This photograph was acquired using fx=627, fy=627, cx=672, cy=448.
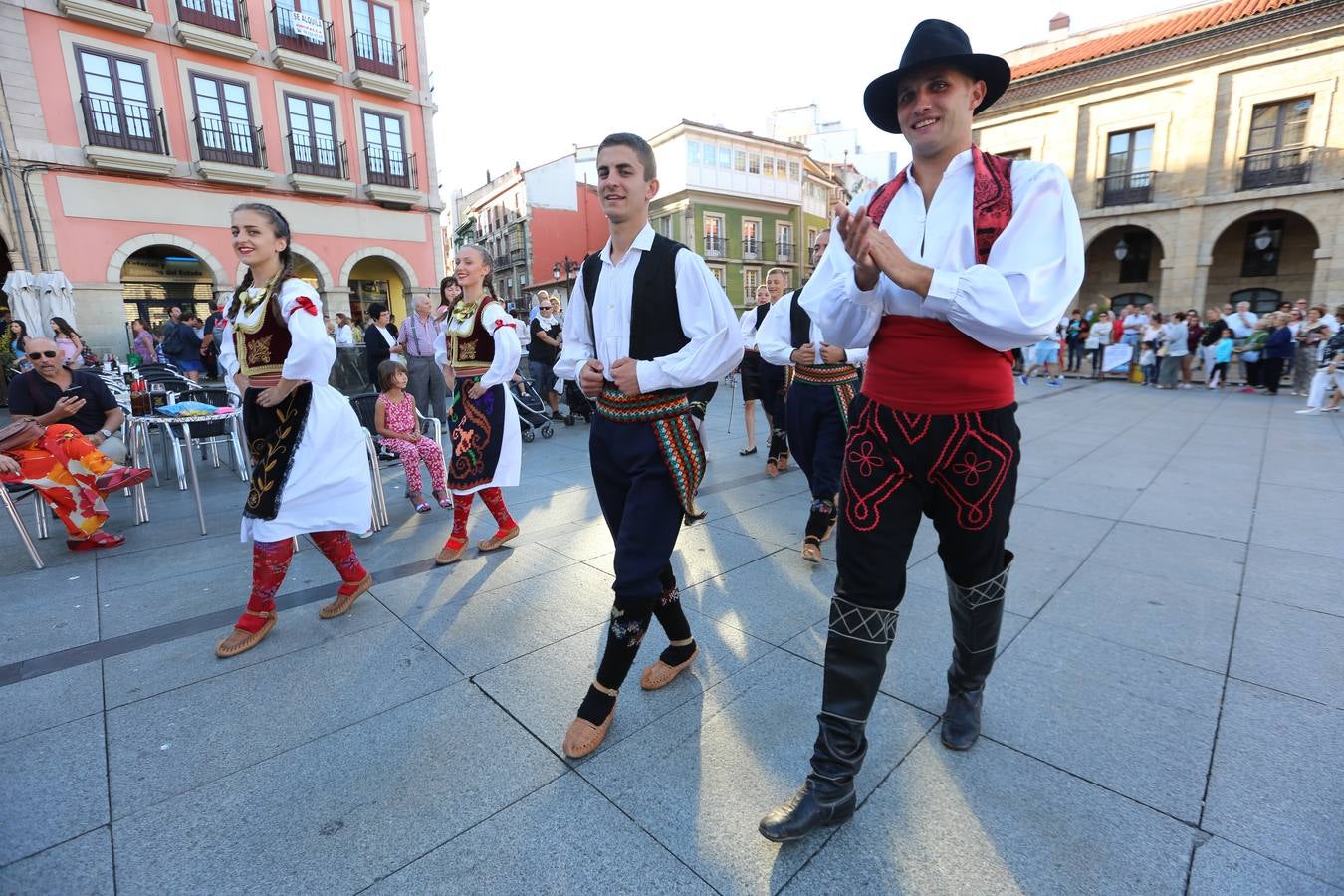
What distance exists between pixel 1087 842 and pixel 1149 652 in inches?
53.9

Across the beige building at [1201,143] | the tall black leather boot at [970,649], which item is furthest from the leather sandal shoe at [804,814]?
the beige building at [1201,143]

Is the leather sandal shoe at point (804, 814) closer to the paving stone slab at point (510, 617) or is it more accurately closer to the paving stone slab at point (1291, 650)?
the paving stone slab at point (510, 617)

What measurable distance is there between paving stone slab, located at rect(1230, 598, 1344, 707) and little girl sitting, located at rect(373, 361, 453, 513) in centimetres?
525

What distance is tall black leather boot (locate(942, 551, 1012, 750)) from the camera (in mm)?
2053

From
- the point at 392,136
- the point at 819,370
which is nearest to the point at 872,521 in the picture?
the point at 819,370

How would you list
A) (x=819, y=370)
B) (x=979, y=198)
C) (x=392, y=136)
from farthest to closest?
(x=392, y=136) → (x=819, y=370) → (x=979, y=198)

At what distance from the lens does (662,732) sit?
2.31 meters

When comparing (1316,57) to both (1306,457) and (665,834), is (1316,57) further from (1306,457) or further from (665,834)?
(665,834)

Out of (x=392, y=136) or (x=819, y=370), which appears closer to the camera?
(x=819, y=370)

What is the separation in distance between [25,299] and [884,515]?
1319 centimetres

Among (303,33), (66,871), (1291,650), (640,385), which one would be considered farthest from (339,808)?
(303,33)

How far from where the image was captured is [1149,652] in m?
2.75

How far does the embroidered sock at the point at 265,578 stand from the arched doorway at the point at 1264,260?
82.0ft

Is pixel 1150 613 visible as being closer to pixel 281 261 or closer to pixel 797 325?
pixel 797 325
